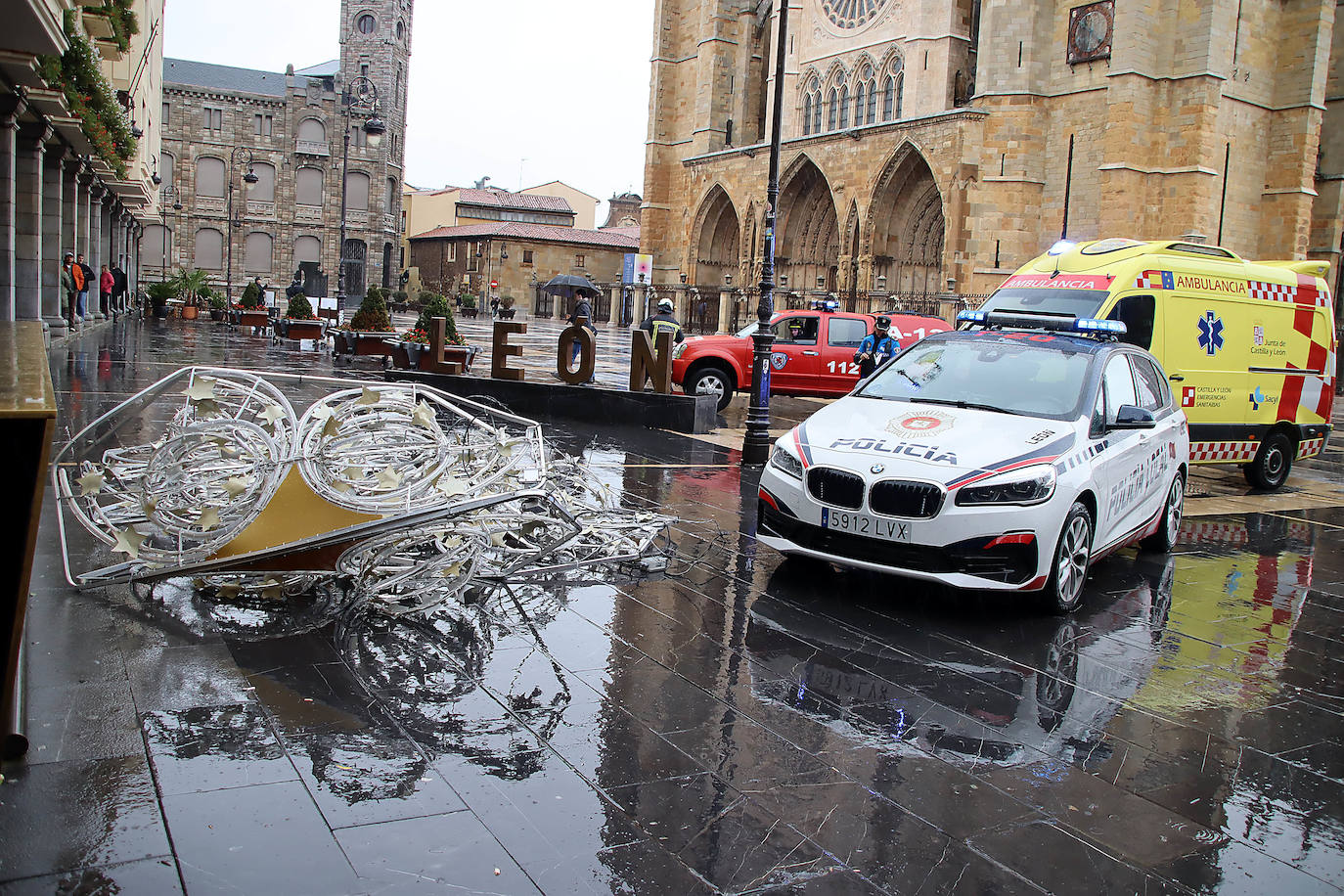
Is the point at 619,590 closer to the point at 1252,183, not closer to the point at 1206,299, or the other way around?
the point at 1206,299

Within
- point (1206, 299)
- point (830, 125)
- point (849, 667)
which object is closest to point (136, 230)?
point (830, 125)

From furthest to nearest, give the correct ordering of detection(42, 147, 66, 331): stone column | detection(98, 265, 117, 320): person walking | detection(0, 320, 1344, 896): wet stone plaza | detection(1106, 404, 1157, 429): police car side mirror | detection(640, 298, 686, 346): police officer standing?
detection(98, 265, 117, 320): person walking
detection(42, 147, 66, 331): stone column
detection(640, 298, 686, 346): police officer standing
detection(1106, 404, 1157, 429): police car side mirror
detection(0, 320, 1344, 896): wet stone plaza

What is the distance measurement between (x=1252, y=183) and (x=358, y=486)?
3755 centimetres

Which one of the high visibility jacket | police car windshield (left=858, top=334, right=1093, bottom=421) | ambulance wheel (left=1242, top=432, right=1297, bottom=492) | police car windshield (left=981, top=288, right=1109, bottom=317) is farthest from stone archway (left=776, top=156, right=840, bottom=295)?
police car windshield (left=858, top=334, right=1093, bottom=421)

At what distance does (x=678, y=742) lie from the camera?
4.41 metres

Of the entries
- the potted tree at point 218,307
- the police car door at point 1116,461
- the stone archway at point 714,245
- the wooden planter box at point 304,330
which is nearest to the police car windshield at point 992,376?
the police car door at point 1116,461

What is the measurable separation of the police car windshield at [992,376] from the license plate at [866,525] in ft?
4.66

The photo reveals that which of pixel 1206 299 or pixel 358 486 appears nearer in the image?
pixel 358 486

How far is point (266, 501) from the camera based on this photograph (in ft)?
18.4

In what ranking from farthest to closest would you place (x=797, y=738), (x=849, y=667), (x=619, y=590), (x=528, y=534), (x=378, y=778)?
(x=528, y=534)
(x=619, y=590)
(x=849, y=667)
(x=797, y=738)
(x=378, y=778)

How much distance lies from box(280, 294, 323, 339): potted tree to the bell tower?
41997 millimetres

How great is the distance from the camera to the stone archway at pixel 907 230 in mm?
40438

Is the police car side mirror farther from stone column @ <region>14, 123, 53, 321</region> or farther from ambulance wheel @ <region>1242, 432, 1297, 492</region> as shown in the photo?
stone column @ <region>14, 123, 53, 321</region>

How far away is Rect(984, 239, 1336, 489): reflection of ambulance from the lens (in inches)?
472
